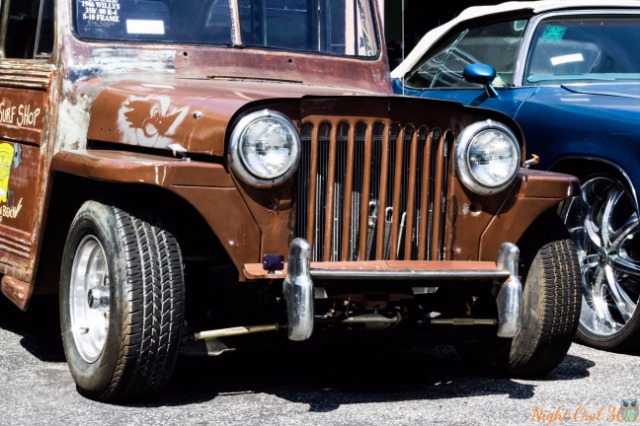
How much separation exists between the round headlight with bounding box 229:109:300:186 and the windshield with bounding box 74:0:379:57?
1.27m

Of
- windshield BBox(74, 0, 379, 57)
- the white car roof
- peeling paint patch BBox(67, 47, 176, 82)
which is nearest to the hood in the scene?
Result: peeling paint patch BBox(67, 47, 176, 82)

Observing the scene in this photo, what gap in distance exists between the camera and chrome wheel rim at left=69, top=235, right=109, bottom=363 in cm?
472

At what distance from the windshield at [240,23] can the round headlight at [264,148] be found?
1.27m

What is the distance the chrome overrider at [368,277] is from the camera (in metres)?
4.29

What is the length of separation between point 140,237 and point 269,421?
2.62 ft

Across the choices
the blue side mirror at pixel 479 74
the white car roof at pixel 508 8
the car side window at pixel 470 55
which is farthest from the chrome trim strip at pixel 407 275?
the white car roof at pixel 508 8

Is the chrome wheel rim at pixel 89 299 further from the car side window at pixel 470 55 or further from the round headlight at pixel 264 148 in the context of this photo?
the car side window at pixel 470 55

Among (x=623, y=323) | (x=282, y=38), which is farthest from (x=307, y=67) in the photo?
(x=623, y=323)

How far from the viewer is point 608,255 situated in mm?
6039

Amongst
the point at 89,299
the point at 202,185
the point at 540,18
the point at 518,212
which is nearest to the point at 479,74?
the point at 540,18

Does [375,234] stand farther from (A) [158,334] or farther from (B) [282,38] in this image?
(B) [282,38]

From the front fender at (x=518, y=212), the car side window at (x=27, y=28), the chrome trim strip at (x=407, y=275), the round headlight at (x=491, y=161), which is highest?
the car side window at (x=27, y=28)

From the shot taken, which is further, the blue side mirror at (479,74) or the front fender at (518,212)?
the blue side mirror at (479,74)

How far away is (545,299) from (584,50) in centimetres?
223
